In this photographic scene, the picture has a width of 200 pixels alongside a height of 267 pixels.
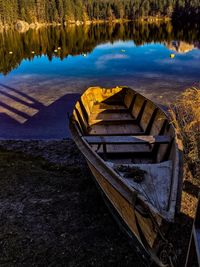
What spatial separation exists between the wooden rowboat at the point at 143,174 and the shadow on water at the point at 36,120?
261 centimetres

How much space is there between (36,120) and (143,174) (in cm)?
984

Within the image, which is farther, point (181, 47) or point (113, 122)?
point (181, 47)

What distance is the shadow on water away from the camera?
46.3ft

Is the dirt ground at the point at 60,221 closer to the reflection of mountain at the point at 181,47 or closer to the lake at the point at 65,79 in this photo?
the lake at the point at 65,79

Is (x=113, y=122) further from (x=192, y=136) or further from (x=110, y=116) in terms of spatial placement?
(x=192, y=136)

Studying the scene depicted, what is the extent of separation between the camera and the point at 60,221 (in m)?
7.65

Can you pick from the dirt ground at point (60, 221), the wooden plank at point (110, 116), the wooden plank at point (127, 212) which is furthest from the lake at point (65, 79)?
the wooden plank at point (127, 212)

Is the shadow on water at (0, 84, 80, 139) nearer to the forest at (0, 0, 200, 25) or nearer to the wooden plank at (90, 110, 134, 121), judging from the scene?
the wooden plank at (90, 110, 134, 121)

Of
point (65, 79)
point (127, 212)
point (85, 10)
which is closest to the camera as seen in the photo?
point (127, 212)

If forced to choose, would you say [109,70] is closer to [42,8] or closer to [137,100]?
[137,100]

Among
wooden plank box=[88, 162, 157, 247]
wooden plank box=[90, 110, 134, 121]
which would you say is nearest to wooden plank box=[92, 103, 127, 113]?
wooden plank box=[90, 110, 134, 121]

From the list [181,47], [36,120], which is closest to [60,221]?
[36,120]

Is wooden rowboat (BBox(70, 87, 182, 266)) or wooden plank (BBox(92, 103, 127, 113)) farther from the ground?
wooden rowboat (BBox(70, 87, 182, 266))

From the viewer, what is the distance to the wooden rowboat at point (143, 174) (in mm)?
5234
